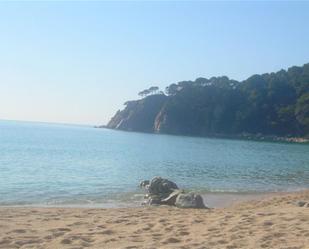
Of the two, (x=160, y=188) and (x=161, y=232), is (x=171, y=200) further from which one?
(x=161, y=232)

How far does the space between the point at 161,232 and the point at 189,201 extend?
7.14 meters

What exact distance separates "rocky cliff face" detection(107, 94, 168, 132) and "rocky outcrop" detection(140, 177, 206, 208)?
5144 inches

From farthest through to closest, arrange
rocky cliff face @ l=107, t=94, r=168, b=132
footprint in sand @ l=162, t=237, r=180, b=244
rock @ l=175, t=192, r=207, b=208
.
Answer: rocky cliff face @ l=107, t=94, r=168, b=132, rock @ l=175, t=192, r=207, b=208, footprint in sand @ l=162, t=237, r=180, b=244

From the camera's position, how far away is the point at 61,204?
60.7ft

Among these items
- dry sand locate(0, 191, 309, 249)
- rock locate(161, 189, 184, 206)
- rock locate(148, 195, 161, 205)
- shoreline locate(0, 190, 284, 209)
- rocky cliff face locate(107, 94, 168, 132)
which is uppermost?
rocky cliff face locate(107, 94, 168, 132)

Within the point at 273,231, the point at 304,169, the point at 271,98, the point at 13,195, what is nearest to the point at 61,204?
the point at 13,195

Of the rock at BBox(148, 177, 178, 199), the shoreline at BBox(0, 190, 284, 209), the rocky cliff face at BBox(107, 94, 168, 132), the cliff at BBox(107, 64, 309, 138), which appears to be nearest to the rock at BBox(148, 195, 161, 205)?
the shoreline at BBox(0, 190, 284, 209)

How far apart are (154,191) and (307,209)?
9048mm

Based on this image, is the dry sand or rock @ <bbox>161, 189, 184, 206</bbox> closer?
the dry sand

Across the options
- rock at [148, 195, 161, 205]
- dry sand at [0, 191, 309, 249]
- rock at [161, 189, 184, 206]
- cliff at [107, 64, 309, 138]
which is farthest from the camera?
cliff at [107, 64, 309, 138]

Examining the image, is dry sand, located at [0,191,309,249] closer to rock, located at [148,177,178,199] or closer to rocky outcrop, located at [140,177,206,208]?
rocky outcrop, located at [140,177,206,208]

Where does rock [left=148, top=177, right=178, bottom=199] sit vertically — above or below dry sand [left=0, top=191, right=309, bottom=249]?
below

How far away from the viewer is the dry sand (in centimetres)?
826

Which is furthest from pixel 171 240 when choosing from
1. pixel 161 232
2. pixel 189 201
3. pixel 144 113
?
pixel 144 113
